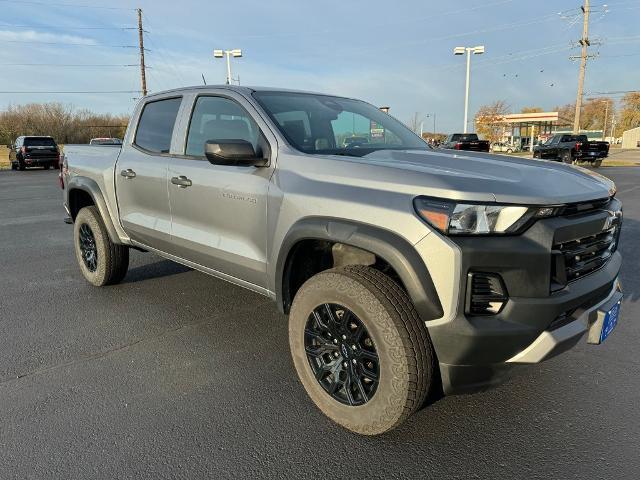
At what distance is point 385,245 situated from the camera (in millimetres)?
2219

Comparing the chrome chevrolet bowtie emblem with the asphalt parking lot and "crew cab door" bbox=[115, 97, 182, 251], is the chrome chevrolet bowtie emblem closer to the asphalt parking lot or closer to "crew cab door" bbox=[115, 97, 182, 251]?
the asphalt parking lot

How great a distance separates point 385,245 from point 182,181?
6.27 ft

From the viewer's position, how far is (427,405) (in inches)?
107

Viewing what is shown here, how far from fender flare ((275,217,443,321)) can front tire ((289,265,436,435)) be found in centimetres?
13

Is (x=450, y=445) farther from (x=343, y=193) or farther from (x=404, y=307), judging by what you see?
(x=343, y=193)

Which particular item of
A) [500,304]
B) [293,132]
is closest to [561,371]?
[500,304]

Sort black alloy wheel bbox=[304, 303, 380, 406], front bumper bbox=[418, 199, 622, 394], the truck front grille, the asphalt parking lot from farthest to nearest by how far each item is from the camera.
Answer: black alloy wheel bbox=[304, 303, 380, 406], the asphalt parking lot, the truck front grille, front bumper bbox=[418, 199, 622, 394]

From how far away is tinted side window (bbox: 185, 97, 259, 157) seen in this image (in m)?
3.25

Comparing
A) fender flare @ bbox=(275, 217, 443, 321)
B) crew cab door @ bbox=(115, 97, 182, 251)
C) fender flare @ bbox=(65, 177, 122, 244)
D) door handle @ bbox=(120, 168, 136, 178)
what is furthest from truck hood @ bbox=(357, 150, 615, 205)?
fender flare @ bbox=(65, 177, 122, 244)

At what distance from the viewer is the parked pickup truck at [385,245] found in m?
2.06

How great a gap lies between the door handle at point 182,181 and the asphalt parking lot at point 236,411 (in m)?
1.15

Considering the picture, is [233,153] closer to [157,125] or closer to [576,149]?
[157,125]

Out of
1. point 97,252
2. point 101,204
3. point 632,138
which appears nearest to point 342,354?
point 101,204

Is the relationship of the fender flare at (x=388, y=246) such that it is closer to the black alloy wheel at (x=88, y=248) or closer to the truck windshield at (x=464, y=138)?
the black alloy wheel at (x=88, y=248)
